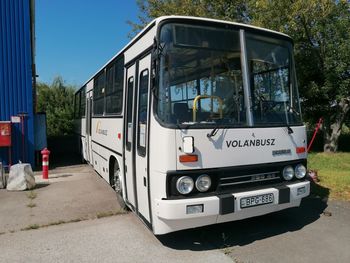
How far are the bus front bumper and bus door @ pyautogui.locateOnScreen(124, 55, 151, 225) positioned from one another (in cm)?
54

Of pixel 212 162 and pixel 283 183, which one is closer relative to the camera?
pixel 212 162

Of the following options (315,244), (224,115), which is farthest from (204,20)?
(315,244)

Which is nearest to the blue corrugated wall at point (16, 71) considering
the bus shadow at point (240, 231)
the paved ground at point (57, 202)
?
the paved ground at point (57, 202)

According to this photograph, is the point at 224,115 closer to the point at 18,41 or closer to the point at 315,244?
the point at 315,244

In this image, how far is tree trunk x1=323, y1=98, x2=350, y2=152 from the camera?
14930 millimetres

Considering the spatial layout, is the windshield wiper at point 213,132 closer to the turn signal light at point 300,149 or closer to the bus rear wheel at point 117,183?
the turn signal light at point 300,149

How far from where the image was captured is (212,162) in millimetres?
4723

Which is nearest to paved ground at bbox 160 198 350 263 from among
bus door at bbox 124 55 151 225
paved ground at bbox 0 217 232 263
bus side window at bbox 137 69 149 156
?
paved ground at bbox 0 217 232 263

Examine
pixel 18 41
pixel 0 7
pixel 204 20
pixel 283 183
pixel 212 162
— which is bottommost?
pixel 283 183

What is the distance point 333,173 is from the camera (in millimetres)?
10078

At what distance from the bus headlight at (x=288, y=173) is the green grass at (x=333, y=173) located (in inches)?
108

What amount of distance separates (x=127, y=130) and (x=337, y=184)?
529 cm

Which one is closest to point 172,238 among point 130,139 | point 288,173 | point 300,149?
point 130,139

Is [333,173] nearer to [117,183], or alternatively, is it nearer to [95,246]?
[117,183]
